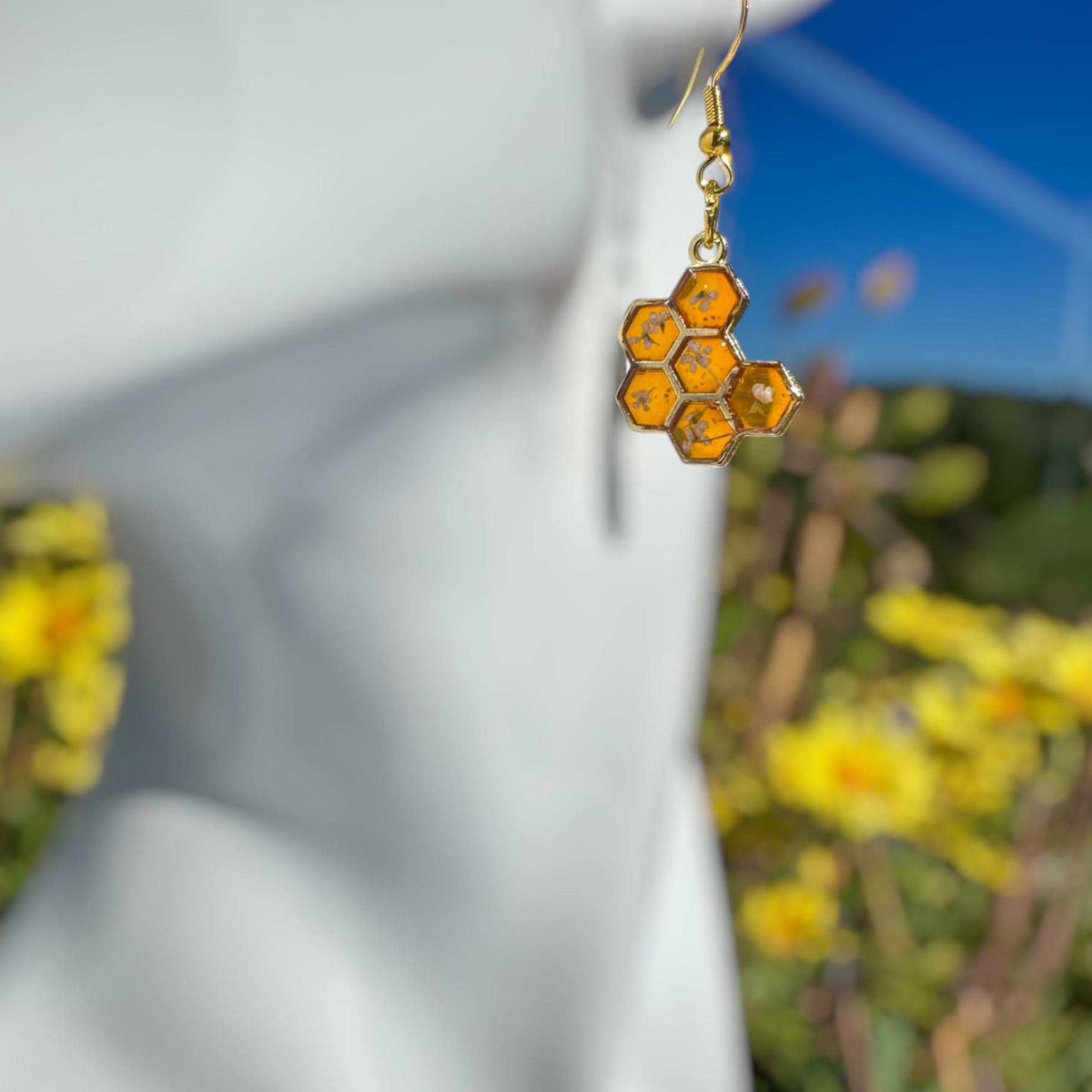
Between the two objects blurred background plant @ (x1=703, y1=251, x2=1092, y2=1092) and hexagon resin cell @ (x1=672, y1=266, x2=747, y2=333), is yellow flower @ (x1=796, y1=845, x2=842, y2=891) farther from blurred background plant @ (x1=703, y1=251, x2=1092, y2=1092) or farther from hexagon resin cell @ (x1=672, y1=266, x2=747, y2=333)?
hexagon resin cell @ (x1=672, y1=266, x2=747, y2=333)

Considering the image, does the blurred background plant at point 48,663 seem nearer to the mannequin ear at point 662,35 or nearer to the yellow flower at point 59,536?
the yellow flower at point 59,536

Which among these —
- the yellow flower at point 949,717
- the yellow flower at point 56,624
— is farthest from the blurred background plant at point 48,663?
the yellow flower at point 949,717

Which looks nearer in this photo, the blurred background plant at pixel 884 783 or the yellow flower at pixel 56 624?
the blurred background plant at pixel 884 783

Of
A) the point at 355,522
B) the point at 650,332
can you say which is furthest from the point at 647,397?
the point at 355,522

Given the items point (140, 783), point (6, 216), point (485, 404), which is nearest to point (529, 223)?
point (485, 404)

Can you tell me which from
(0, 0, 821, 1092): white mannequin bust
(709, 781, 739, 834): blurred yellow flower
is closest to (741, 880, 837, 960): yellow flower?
(709, 781, 739, 834): blurred yellow flower

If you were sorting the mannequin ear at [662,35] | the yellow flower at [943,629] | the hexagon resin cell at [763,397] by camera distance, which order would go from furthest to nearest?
1. the yellow flower at [943,629]
2. the mannequin ear at [662,35]
3. the hexagon resin cell at [763,397]

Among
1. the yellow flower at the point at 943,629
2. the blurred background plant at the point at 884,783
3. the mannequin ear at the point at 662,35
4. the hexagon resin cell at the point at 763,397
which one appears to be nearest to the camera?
the hexagon resin cell at the point at 763,397

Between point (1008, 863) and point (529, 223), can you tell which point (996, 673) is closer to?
point (1008, 863)
